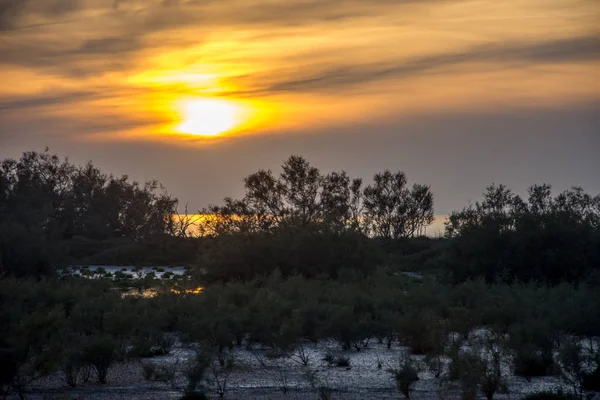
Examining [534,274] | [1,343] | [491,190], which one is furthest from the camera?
[491,190]

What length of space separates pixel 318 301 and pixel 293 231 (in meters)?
13.9

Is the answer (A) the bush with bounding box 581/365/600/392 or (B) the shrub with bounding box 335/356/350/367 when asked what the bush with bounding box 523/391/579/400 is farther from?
(B) the shrub with bounding box 335/356/350/367

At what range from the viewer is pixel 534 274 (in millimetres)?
33406

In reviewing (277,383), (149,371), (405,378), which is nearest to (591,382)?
(405,378)

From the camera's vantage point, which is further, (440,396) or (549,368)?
(549,368)

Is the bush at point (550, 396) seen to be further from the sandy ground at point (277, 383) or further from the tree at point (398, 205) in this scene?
the tree at point (398, 205)

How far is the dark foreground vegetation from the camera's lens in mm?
15383

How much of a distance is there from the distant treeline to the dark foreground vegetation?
100mm

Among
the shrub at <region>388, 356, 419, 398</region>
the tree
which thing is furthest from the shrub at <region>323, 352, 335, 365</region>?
the tree

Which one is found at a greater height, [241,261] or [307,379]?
[241,261]

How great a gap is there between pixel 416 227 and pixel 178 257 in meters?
23.3

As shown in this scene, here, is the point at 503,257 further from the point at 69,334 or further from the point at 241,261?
the point at 69,334

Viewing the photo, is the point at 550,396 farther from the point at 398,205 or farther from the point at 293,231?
the point at 398,205

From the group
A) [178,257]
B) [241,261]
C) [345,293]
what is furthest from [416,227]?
[345,293]
